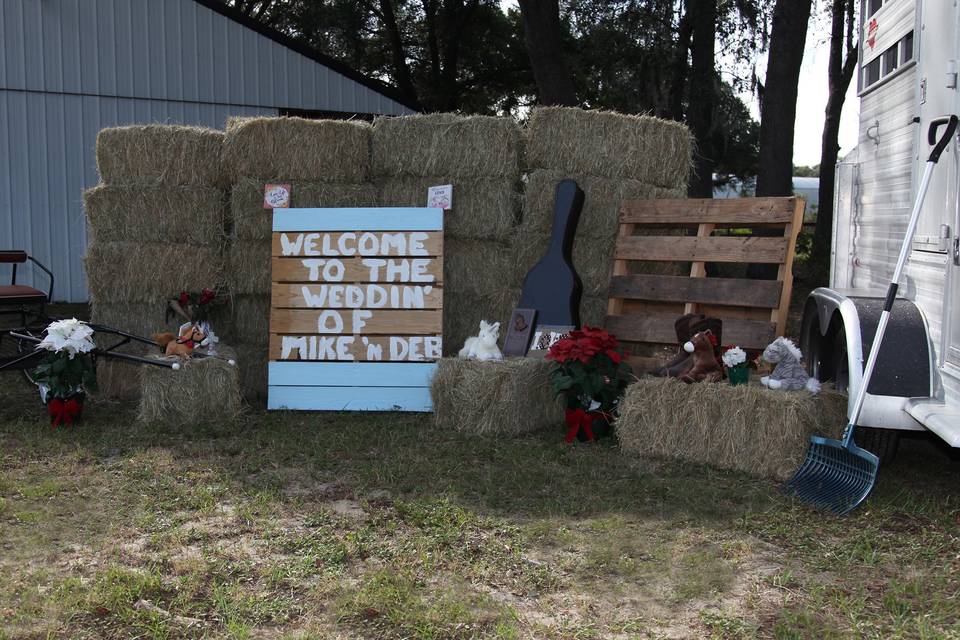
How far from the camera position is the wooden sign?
20.6 ft

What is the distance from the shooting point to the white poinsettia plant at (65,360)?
18.4ft

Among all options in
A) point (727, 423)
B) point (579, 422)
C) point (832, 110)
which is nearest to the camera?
point (727, 423)

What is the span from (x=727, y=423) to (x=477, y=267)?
2.57 metres

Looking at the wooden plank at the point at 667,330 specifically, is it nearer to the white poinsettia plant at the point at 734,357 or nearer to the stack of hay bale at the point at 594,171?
the stack of hay bale at the point at 594,171

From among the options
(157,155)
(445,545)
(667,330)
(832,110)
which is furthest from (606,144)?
(832,110)

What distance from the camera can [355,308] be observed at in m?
6.45

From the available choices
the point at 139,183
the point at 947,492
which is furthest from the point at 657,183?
the point at 139,183

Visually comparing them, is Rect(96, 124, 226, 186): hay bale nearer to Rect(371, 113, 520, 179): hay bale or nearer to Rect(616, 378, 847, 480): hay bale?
Rect(371, 113, 520, 179): hay bale

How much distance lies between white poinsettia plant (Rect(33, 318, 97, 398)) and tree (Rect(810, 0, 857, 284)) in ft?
38.9

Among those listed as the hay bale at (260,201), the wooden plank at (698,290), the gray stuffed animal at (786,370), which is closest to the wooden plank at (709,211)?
the wooden plank at (698,290)

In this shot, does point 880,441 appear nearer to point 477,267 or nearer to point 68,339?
point 477,267

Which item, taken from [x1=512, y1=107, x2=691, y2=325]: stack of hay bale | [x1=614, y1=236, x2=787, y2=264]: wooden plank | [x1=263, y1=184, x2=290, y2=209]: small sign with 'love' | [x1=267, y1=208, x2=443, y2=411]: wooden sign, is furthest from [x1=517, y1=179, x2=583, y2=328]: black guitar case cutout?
[x1=263, y1=184, x2=290, y2=209]: small sign with 'love'

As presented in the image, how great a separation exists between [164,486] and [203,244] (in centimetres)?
285

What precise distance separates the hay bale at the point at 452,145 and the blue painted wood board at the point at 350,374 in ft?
5.00
